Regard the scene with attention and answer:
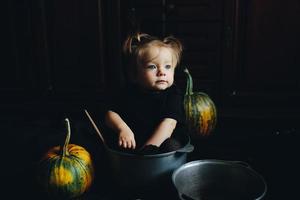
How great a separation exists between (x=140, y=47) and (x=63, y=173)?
51 cm

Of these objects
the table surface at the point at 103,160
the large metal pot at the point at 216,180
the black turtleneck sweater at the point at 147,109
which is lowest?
the table surface at the point at 103,160

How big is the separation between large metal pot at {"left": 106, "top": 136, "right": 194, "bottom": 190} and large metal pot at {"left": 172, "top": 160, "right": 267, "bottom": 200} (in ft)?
0.14

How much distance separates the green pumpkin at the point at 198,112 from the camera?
66.3 inches

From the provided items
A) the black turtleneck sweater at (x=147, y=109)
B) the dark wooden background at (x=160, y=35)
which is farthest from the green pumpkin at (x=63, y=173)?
the dark wooden background at (x=160, y=35)

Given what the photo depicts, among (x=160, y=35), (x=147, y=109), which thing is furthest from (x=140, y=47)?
(x=160, y=35)

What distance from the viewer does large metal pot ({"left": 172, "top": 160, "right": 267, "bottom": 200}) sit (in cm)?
121

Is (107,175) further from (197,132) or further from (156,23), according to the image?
(156,23)

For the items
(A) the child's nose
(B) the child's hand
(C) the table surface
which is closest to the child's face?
(A) the child's nose

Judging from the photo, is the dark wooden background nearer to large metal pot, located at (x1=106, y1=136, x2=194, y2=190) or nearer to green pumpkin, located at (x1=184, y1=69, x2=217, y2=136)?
green pumpkin, located at (x1=184, y1=69, x2=217, y2=136)

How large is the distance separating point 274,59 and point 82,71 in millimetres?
1001

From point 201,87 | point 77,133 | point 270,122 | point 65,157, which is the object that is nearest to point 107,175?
point 65,157

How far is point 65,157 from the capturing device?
4.09ft

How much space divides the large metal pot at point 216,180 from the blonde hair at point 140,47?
0.40 m

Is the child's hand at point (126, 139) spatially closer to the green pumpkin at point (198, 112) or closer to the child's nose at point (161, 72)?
the child's nose at point (161, 72)
